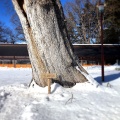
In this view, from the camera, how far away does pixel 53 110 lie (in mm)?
5770

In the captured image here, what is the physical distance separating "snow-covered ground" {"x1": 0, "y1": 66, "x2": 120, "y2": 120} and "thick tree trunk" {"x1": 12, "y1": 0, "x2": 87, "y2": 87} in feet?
1.49

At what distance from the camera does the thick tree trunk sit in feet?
24.0

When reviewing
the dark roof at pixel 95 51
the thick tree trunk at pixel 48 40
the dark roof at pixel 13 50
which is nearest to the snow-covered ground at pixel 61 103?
the thick tree trunk at pixel 48 40

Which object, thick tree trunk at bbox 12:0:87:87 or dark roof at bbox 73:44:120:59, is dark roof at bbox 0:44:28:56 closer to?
dark roof at bbox 73:44:120:59

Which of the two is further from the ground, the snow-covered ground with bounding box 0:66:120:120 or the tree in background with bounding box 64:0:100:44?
the tree in background with bounding box 64:0:100:44

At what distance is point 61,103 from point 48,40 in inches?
83.3

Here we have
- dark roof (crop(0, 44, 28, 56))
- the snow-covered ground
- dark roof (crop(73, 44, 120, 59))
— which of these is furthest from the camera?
dark roof (crop(73, 44, 120, 59))

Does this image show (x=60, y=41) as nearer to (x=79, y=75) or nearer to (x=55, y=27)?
(x=55, y=27)

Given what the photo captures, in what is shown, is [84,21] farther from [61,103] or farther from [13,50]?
[61,103]

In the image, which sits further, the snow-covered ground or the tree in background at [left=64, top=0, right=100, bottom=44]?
the tree in background at [left=64, top=0, right=100, bottom=44]

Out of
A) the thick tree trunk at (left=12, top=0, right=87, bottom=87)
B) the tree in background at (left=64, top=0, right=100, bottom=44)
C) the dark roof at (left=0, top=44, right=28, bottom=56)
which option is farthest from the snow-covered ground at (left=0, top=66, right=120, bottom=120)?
the tree in background at (left=64, top=0, right=100, bottom=44)

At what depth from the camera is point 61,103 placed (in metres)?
6.24

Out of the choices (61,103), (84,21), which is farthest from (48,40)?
(84,21)

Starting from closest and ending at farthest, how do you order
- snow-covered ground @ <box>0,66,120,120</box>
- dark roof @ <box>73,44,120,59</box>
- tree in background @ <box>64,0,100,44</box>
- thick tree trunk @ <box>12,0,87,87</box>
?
snow-covered ground @ <box>0,66,120,120</box> < thick tree trunk @ <box>12,0,87,87</box> < dark roof @ <box>73,44,120,59</box> < tree in background @ <box>64,0,100,44</box>
